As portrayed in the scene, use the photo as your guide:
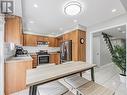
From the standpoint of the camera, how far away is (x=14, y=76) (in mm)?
2674

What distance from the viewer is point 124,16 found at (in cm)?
319

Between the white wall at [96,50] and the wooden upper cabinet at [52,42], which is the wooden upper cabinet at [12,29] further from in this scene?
the white wall at [96,50]

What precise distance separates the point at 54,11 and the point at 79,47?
6.74 feet

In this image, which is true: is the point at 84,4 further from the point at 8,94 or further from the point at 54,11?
the point at 8,94

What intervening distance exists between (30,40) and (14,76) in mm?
3756

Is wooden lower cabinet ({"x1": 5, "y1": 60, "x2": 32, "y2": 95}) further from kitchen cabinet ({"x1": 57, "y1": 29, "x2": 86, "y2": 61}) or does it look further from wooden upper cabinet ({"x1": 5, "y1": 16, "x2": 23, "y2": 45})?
kitchen cabinet ({"x1": 57, "y1": 29, "x2": 86, "y2": 61})

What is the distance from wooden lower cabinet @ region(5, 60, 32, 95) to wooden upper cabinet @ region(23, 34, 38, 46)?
3434mm

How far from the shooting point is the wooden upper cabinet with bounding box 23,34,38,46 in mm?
6012

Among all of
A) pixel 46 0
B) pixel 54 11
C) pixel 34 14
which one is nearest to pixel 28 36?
pixel 34 14

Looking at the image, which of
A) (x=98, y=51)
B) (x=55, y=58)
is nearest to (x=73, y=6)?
(x=98, y=51)

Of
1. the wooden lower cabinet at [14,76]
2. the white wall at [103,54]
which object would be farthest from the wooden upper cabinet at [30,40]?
the white wall at [103,54]

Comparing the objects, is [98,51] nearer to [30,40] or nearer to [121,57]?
[121,57]

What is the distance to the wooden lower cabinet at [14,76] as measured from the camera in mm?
Result: 2576

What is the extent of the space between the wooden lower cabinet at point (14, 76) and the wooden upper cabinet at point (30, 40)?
3.43m
